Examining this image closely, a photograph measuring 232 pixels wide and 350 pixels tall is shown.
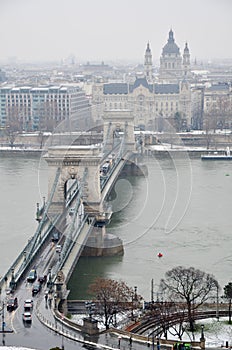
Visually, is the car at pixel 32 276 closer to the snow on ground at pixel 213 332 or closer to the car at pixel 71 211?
the snow on ground at pixel 213 332

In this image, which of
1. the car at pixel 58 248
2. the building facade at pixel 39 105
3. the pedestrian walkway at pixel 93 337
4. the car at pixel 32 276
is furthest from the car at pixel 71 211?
the building facade at pixel 39 105

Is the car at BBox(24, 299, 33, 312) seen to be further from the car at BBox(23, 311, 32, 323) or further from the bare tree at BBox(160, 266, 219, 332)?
the bare tree at BBox(160, 266, 219, 332)

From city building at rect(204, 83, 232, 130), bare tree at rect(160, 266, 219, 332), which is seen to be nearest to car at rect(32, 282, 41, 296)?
bare tree at rect(160, 266, 219, 332)

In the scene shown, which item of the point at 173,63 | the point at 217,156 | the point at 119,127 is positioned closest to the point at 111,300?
the point at 217,156

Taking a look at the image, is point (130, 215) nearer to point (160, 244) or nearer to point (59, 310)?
point (160, 244)

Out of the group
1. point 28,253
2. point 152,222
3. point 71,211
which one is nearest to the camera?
point 28,253

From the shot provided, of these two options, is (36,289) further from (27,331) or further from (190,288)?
(190,288)
